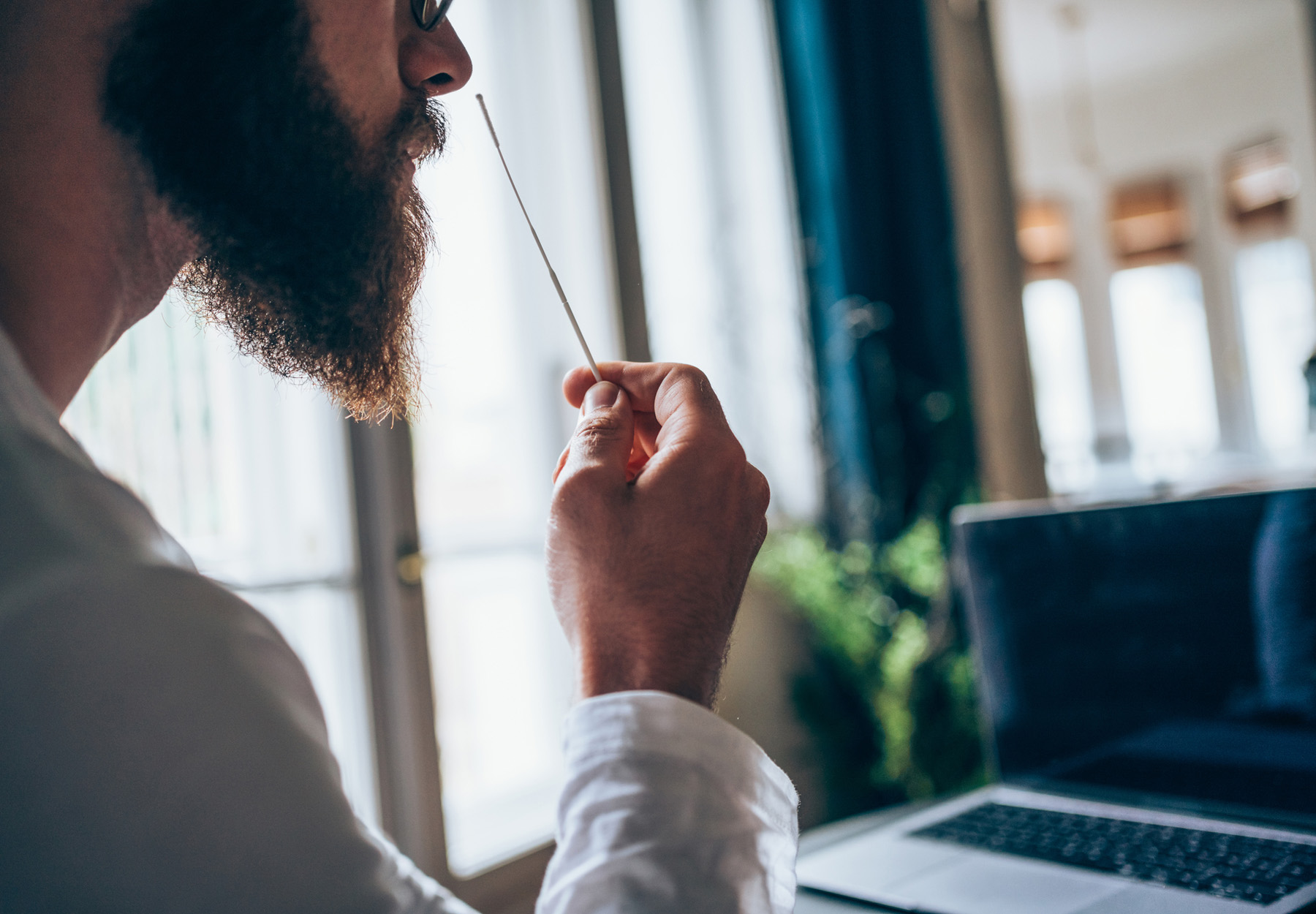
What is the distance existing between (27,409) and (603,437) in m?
0.29

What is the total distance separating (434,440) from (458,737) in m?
0.56

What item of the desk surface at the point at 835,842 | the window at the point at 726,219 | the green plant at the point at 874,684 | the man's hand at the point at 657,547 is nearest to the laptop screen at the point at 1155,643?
the desk surface at the point at 835,842

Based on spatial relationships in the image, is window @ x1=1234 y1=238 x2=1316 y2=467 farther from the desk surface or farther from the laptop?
the desk surface

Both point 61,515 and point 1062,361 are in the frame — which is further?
point 1062,361

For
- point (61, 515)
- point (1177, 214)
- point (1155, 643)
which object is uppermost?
point (1177, 214)

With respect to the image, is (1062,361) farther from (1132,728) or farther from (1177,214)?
(1132,728)

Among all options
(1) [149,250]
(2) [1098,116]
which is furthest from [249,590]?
(2) [1098,116]

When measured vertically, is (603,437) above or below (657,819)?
above

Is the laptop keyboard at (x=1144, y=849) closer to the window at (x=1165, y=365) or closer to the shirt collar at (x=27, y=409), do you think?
the shirt collar at (x=27, y=409)

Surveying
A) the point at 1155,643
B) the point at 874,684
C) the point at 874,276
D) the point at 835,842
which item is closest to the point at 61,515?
the point at 835,842

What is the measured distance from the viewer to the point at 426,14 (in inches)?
31.3

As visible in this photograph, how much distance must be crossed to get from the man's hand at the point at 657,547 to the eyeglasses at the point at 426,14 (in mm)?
393

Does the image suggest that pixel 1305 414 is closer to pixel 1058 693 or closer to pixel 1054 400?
pixel 1054 400

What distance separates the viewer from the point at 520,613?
1992mm
